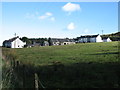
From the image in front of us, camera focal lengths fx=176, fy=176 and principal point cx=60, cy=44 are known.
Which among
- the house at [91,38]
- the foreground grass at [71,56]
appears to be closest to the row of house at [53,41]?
the house at [91,38]

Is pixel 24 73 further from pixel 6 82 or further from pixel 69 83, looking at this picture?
pixel 69 83

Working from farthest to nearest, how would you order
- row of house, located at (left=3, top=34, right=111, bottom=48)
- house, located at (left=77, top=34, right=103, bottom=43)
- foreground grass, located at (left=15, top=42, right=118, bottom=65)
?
house, located at (left=77, top=34, right=103, bottom=43) → row of house, located at (left=3, top=34, right=111, bottom=48) → foreground grass, located at (left=15, top=42, right=118, bottom=65)

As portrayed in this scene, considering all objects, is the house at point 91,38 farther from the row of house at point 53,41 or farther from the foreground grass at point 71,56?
the foreground grass at point 71,56

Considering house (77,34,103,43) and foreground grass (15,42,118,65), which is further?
house (77,34,103,43)

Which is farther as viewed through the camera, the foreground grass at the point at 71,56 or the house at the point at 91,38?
the house at the point at 91,38

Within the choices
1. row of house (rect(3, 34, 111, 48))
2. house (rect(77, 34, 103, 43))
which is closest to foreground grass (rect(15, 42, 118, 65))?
row of house (rect(3, 34, 111, 48))

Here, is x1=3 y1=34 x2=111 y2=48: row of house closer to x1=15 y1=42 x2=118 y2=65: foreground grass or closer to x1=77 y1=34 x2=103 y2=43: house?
x1=77 y1=34 x2=103 y2=43: house

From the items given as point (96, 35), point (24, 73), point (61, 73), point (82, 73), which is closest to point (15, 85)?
point (24, 73)

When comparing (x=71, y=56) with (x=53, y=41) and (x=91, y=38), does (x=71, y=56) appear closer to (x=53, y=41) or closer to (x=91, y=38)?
(x=53, y=41)

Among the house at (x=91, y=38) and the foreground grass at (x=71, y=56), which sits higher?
the house at (x=91, y=38)

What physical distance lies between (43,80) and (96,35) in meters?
109

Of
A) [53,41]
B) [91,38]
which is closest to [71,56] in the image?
[53,41]

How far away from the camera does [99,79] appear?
439 inches

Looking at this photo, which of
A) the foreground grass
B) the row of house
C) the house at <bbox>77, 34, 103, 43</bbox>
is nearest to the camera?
the foreground grass
